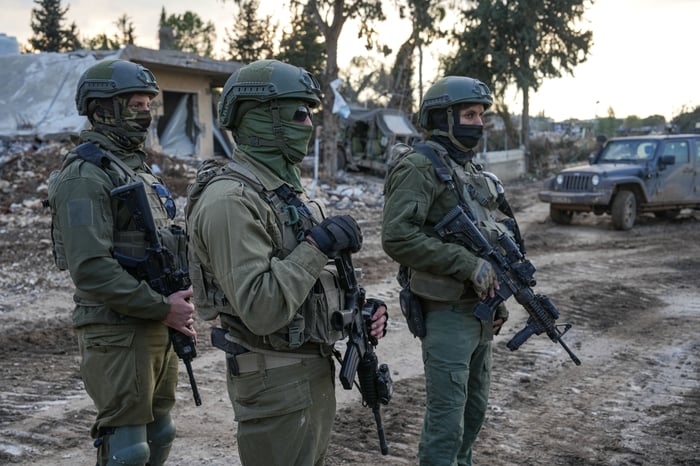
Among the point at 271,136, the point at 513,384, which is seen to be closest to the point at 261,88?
the point at 271,136

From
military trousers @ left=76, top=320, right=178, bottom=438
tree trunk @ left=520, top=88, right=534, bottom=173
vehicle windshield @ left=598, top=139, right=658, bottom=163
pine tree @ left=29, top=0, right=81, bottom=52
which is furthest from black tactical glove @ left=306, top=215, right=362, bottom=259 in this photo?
pine tree @ left=29, top=0, right=81, bottom=52

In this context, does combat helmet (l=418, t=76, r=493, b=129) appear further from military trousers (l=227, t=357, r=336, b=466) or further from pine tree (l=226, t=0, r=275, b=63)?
pine tree (l=226, t=0, r=275, b=63)

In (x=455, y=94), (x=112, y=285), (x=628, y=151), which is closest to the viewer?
(x=112, y=285)

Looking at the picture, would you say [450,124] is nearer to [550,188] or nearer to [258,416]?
[258,416]

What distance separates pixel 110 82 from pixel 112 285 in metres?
0.93

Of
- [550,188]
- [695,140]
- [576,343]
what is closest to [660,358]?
[576,343]

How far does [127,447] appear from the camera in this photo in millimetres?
2791

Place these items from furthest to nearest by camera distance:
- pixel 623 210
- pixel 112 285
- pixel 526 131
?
1. pixel 526 131
2. pixel 623 210
3. pixel 112 285

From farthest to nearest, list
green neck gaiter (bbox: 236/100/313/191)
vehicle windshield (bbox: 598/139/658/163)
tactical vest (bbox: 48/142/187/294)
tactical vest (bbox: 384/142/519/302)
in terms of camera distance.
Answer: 1. vehicle windshield (bbox: 598/139/658/163)
2. tactical vest (bbox: 384/142/519/302)
3. tactical vest (bbox: 48/142/187/294)
4. green neck gaiter (bbox: 236/100/313/191)

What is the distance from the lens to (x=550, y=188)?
42.8 ft

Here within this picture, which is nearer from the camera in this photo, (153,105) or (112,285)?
(112,285)

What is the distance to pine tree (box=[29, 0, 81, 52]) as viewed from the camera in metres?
30.7

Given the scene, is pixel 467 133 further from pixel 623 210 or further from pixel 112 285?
pixel 623 210

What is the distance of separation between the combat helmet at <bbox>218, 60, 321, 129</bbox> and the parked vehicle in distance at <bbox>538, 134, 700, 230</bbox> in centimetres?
1082
